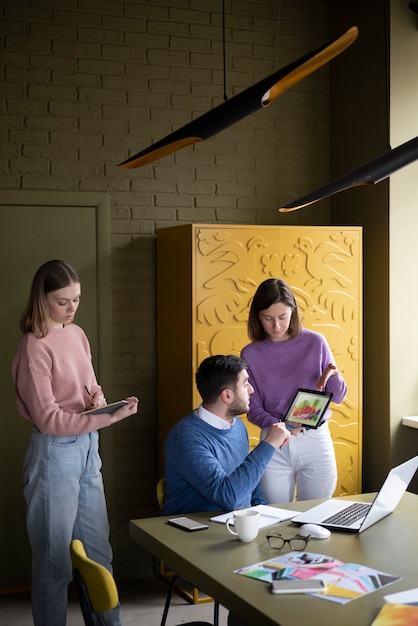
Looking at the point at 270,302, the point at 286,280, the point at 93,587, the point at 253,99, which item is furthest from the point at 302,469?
the point at 253,99

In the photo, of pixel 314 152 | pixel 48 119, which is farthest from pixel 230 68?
pixel 48 119

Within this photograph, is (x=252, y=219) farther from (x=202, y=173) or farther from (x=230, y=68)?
(x=230, y=68)

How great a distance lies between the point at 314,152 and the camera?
5324 millimetres

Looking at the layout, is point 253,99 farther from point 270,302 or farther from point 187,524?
point 270,302

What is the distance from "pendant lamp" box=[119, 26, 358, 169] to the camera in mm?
1659

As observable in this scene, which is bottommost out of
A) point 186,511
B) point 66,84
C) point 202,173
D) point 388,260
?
point 186,511

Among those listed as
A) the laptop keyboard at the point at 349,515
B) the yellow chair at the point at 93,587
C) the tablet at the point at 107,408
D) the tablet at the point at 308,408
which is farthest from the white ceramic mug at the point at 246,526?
the tablet at the point at 107,408

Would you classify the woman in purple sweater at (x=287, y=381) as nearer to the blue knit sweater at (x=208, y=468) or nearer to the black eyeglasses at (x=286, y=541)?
the blue knit sweater at (x=208, y=468)

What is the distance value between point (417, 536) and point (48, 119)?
125 inches

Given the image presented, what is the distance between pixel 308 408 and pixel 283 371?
19.5 inches

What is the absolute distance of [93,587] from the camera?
221cm

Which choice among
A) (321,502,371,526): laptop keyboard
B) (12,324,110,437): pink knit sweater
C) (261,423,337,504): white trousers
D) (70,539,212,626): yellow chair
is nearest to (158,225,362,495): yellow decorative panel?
(261,423,337,504): white trousers

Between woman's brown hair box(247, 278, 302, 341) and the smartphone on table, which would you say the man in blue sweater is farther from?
woman's brown hair box(247, 278, 302, 341)

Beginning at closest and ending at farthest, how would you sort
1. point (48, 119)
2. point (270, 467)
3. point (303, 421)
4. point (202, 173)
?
point (303, 421)
point (270, 467)
point (48, 119)
point (202, 173)
